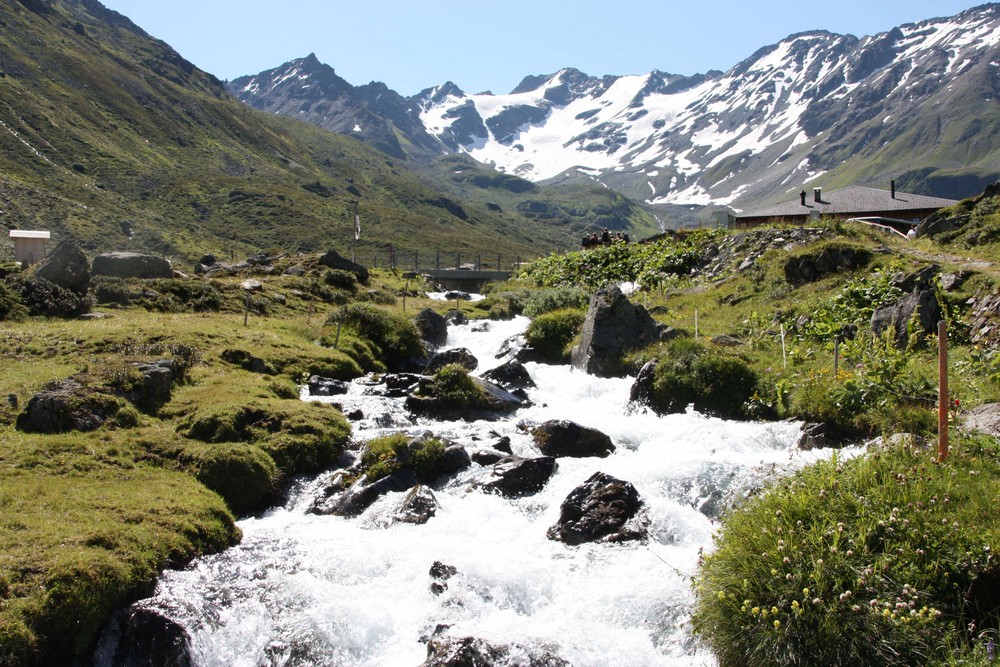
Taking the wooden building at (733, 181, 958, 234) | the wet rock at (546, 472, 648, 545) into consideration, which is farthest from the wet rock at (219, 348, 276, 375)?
the wooden building at (733, 181, 958, 234)

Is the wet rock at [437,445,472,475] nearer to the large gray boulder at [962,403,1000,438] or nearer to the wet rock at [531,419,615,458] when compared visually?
the wet rock at [531,419,615,458]

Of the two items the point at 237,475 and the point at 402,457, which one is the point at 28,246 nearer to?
the point at 237,475

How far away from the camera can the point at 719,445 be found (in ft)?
56.4

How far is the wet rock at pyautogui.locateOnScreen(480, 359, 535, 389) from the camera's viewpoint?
1003 inches

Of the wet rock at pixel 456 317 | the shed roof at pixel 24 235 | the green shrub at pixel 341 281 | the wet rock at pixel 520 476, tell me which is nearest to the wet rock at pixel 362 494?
the wet rock at pixel 520 476

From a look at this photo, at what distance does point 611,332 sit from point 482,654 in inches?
715

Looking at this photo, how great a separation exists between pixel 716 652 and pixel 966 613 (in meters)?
2.81

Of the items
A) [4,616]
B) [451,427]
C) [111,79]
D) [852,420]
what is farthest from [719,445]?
[111,79]

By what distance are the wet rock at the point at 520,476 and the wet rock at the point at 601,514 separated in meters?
1.55

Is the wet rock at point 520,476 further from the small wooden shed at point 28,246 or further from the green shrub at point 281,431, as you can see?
the small wooden shed at point 28,246

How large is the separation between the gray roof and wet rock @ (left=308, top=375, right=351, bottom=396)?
158 ft

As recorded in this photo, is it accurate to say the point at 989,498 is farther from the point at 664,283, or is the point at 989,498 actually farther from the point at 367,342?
the point at 664,283

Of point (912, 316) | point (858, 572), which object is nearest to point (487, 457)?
point (858, 572)

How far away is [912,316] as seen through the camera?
61.0 feet
